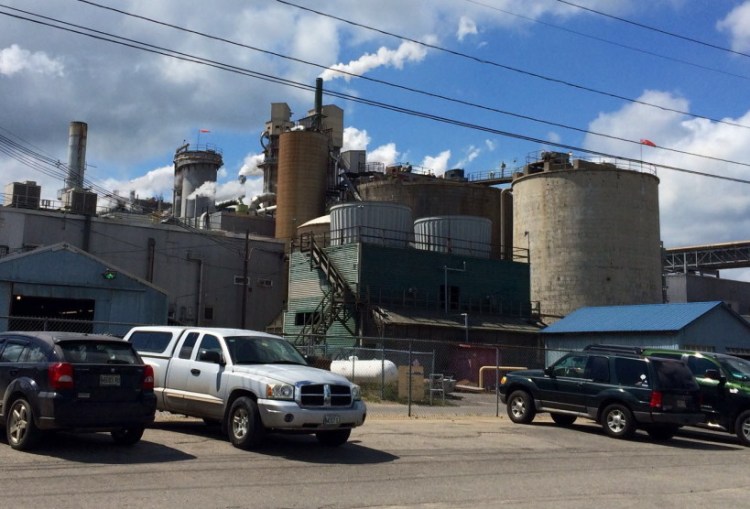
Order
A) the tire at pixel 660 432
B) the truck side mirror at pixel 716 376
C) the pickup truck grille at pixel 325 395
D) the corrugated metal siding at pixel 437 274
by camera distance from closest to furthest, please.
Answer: the pickup truck grille at pixel 325 395, the tire at pixel 660 432, the truck side mirror at pixel 716 376, the corrugated metal siding at pixel 437 274

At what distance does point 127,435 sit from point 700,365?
13554 millimetres

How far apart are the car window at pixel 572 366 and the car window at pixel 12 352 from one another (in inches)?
455

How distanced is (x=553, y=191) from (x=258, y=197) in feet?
102

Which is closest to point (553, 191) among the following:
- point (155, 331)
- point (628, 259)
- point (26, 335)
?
point (628, 259)

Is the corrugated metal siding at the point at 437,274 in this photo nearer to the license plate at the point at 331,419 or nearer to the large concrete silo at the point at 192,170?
the license plate at the point at 331,419

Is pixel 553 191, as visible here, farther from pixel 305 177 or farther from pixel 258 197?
pixel 258 197

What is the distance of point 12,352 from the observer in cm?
1119

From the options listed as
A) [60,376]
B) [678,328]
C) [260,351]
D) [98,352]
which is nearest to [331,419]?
[260,351]

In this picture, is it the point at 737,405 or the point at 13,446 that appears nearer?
the point at 13,446

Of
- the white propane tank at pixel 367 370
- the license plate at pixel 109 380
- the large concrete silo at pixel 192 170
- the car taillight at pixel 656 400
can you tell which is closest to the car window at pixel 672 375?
the car taillight at pixel 656 400

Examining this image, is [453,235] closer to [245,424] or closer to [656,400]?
A: [656,400]

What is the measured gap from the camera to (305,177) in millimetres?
58406

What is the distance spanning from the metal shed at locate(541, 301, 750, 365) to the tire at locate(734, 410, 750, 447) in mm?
13399

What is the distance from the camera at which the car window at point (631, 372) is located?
16.2 meters
